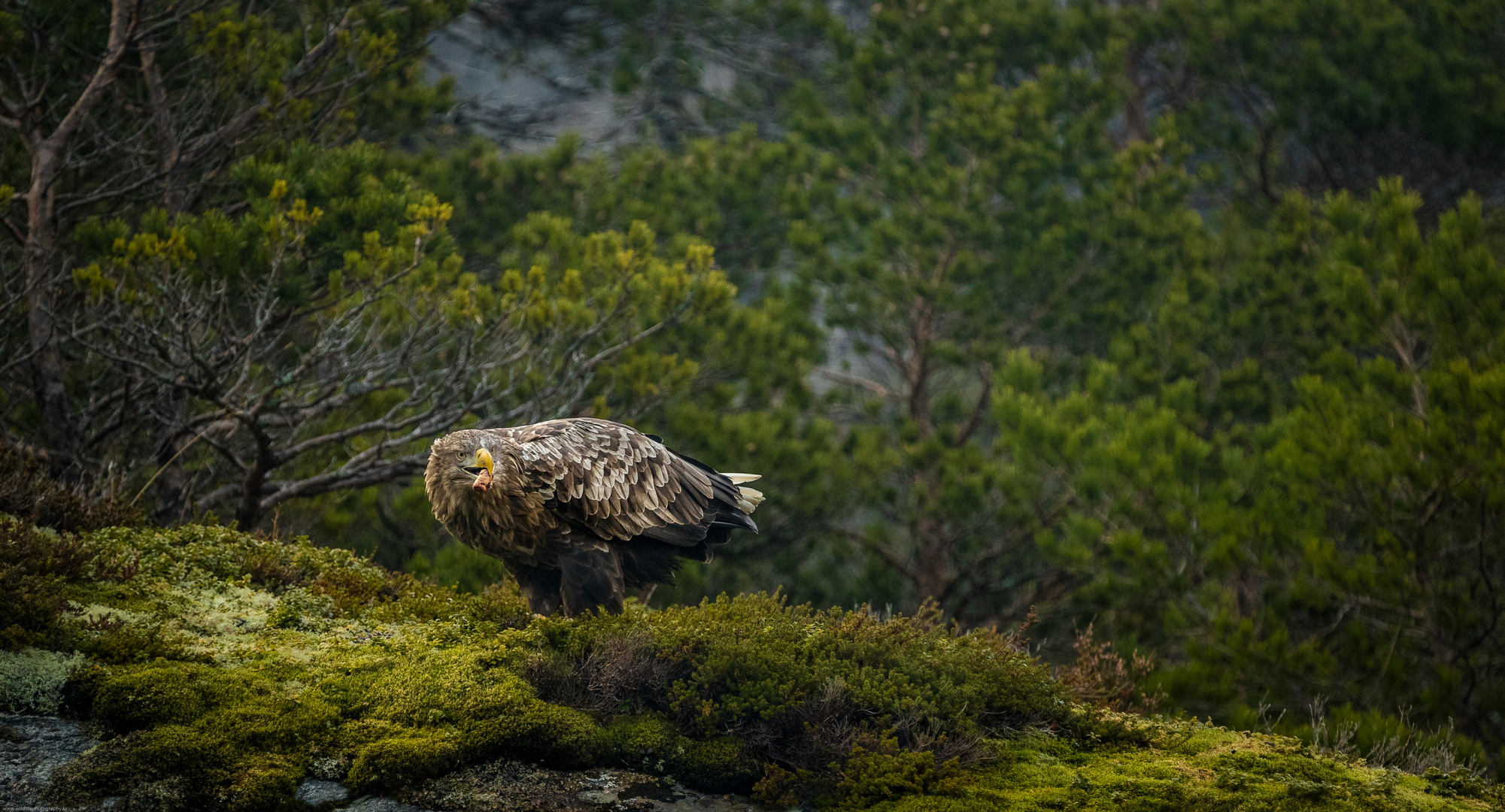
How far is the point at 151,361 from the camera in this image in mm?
8180

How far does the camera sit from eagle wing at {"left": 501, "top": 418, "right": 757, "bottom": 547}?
5.88 meters

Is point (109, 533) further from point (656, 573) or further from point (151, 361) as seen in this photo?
point (656, 573)

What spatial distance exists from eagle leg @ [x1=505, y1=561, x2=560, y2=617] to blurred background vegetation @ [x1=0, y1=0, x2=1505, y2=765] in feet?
8.52

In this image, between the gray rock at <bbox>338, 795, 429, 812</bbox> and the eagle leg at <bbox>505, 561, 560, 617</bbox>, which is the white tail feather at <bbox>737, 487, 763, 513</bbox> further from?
the gray rock at <bbox>338, 795, 429, 812</bbox>

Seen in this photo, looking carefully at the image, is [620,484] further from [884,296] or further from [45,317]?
[884,296]

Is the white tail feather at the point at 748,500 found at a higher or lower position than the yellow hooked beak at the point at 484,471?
lower

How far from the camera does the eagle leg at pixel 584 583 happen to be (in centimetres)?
593

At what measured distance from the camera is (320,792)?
4391 millimetres

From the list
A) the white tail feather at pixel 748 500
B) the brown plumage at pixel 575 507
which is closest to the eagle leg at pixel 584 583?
the brown plumage at pixel 575 507

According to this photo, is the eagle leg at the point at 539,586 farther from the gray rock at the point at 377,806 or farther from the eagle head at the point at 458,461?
the gray rock at the point at 377,806

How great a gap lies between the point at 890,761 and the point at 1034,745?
1105 mm

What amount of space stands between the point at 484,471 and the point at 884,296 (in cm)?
1055

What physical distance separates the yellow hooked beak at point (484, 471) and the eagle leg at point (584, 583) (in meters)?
0.66

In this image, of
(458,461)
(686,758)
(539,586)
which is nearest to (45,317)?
(458,461)
